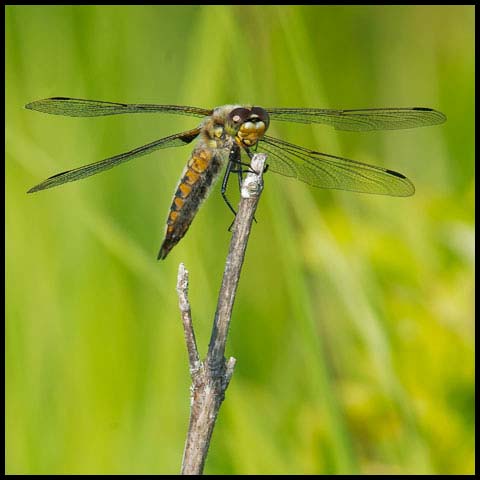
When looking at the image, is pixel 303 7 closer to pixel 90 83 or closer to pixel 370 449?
pixel 90 83

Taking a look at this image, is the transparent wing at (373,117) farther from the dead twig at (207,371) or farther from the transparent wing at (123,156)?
the dead twig at (207,371)

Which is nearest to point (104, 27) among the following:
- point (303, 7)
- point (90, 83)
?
point (90, 83)

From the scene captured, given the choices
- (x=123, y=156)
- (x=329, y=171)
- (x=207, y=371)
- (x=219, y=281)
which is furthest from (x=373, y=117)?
(x=207, y=371)

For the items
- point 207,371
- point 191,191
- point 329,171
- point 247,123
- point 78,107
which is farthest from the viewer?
point 78,107

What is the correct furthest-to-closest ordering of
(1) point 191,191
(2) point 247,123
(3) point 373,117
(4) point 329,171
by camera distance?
(3) point 373,117, (4) point 329,171, (1) point 191,191, (2) point 247,123

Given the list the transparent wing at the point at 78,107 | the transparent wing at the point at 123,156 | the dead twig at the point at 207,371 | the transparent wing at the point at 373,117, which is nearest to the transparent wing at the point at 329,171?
the transparent wing at the point at 373,117

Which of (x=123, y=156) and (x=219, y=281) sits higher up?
(x=123, y=156)

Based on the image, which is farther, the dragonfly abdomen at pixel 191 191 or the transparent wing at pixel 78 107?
the transparent wing at pixel 78 107

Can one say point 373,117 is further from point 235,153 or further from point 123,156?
point 123,156
